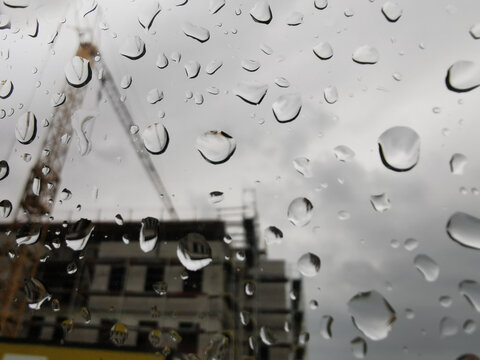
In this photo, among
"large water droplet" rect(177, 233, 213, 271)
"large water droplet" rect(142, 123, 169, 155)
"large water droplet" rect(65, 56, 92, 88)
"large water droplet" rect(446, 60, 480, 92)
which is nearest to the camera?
"large water droplet" rect(446, 60, 480, 92)

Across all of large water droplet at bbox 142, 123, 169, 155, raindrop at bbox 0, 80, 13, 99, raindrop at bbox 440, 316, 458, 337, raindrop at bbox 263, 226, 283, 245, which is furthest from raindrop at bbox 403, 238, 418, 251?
raindrop at bbox 0, 80, 13, 99

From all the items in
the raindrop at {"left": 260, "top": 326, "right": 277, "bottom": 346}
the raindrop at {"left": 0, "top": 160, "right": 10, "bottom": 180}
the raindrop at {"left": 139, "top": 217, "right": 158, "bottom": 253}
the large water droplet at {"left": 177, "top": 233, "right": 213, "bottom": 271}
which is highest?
the raindrop at {"left": 0, "top": 160, "right": 10, "bottom": 180}

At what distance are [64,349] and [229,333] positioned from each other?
5.92 feet

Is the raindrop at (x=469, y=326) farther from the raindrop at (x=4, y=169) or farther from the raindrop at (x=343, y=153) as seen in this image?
the raindrop at (x=4, y=169)

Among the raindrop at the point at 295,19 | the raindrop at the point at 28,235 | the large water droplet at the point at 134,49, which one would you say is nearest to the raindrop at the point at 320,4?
the raindrop at the point at 295,19

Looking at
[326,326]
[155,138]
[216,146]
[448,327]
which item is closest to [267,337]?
[326,326]

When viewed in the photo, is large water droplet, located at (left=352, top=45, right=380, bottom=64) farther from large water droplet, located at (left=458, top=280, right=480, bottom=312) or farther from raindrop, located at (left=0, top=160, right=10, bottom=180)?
raindrop, located at (left=0, top=160, right=10, bottom=180)

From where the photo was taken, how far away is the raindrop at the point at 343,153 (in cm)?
71

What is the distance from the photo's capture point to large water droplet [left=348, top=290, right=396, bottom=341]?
0.53 m

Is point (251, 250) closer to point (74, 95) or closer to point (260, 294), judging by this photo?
point (260, 294)

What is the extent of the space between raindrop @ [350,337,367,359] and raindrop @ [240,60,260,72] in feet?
2.26

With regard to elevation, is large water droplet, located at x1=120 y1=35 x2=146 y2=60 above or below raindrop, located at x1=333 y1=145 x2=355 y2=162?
above

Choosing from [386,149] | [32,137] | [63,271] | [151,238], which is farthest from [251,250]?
[32,137]

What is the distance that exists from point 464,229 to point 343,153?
270 mm
